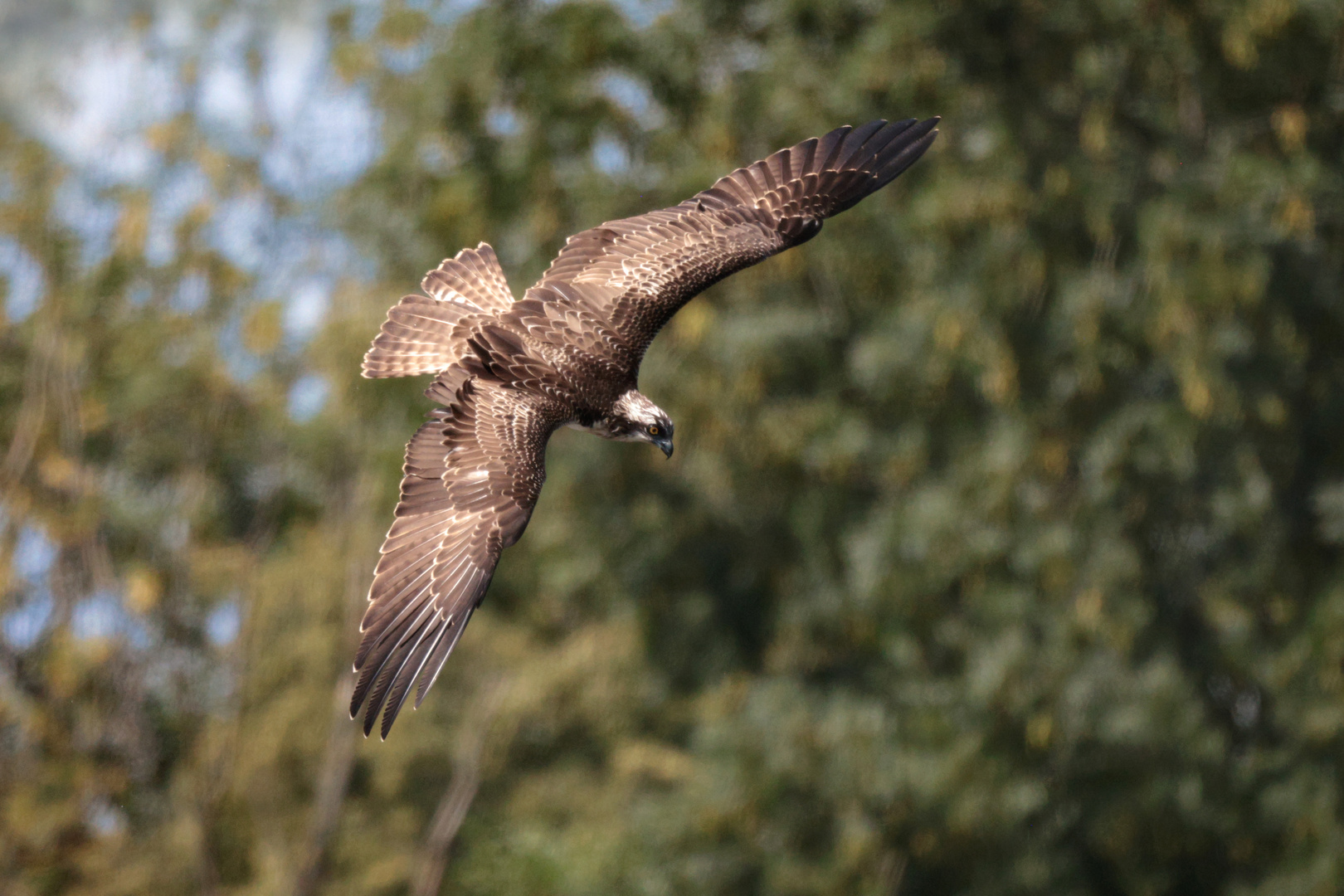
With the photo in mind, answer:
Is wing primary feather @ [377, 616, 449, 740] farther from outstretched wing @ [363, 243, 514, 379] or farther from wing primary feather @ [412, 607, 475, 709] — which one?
outstretched wing @ [363, 243, 514, 379]

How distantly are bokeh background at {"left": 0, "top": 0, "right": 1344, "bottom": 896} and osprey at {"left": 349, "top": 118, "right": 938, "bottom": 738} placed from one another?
7248 millimetres

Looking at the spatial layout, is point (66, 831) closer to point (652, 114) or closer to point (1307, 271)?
point (652, 114)

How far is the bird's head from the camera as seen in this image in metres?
7.80

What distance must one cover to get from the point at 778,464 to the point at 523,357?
10.1 meters

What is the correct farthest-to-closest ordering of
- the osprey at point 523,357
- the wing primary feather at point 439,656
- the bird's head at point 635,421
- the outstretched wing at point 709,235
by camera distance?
the outstretched wing at point 709,235 → the bird's head at point 635,421 → the osprey at point 523,357 → the wing primary feather at point 439,656

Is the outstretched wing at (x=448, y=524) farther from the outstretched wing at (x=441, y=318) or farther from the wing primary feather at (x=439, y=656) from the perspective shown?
the outstretched wing at (x=441, y=318)

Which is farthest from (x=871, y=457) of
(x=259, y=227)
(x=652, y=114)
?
(x=259, y=227)

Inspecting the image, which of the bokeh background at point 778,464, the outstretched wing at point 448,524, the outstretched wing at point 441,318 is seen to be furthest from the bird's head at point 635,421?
the bokeh background at point 778,464

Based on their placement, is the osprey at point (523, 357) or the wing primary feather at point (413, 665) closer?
the wing primary feather at point (413, 665)

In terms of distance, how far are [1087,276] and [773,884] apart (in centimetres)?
650

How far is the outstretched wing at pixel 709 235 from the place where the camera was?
793 centimetres

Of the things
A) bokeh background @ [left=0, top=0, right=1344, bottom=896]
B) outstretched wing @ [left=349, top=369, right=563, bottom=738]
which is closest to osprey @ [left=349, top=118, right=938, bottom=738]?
outstretched wing @ [left=349, top=369, right=563, bottom=738]

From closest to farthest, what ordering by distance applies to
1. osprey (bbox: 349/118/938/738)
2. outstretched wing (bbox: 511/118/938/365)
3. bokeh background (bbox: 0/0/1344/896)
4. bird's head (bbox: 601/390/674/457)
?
→ osprey (bbox: 349/118/938/738) → bird's head (bbox: 601/390/674/457) → outstretched wing (bbox: 511/118/938/365) → bokeh background (bbox: 0/0/1344/896)

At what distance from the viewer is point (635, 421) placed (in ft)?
25.6
